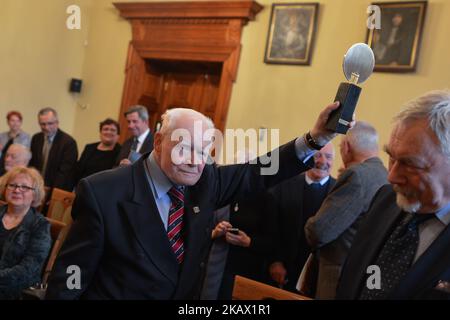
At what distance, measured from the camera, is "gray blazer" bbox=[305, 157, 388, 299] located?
2.55 m

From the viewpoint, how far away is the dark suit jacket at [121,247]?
1585mm

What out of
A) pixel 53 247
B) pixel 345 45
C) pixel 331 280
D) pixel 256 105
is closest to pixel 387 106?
pixel 345 45

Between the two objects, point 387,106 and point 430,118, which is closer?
point 430,118

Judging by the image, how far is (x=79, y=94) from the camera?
25.2 ft

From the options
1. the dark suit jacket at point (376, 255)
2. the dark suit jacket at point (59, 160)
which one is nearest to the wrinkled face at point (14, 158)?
the dark suit jacket at point (59, 160)

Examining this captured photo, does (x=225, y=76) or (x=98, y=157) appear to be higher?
(x=225, y=76)

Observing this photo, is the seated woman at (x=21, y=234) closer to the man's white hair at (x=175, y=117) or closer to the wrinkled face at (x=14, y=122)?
the man's white hair at (x=175, y=117)

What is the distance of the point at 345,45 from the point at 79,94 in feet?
14.3

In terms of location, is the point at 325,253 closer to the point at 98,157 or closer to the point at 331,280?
the point at 331,280

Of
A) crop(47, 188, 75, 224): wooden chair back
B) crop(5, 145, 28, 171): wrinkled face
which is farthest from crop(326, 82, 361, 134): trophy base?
crop(5, 145, 28, 171): wrinkled face

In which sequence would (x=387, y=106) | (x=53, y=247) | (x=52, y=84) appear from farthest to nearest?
1. (x=52, y=84)
2. (x=387, y=106)
3. (x=53, y=247)

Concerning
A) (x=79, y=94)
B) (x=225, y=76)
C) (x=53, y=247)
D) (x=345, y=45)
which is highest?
(x=345, y=45)

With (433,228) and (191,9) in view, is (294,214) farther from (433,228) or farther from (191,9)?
(191,9)

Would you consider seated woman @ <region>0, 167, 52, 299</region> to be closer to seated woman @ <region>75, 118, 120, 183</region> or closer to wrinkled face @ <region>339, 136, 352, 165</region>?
wrinkled face @ <region>339, 136, 352, 165</region>
